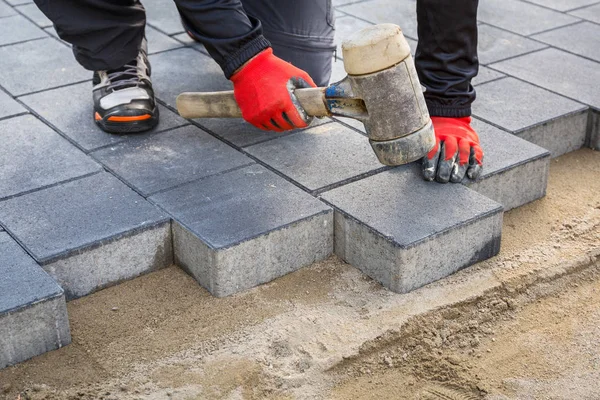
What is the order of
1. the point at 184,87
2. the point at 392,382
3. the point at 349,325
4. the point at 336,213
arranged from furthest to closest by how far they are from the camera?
the point at 184,87, the point at 336,213, the point at 349,325, the point at 392,382

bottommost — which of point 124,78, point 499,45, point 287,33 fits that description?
point 499,45

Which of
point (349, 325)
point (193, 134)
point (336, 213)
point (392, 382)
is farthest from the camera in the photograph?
point (193, 134)

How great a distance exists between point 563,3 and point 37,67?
3.07 meters

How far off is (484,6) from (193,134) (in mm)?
2317

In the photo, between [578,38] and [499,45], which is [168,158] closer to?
[499,45]

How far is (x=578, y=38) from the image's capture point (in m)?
4.66

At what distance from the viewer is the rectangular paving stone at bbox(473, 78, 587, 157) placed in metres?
3.74

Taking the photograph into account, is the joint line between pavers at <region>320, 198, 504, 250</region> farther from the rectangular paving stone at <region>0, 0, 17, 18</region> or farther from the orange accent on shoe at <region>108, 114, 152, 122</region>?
the rectangular paving stone at <region>0, 0, 17, 18</region>

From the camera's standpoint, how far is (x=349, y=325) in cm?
285

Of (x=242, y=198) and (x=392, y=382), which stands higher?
(x=242, y=198)

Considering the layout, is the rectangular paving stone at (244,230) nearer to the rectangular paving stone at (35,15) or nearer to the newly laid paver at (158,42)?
the newly laid paver at (158,42)

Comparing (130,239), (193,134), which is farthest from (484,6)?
(130,239)

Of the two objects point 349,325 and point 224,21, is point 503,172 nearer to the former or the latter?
point 349,325

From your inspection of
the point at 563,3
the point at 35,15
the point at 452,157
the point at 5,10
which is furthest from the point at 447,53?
the point at 5,10
